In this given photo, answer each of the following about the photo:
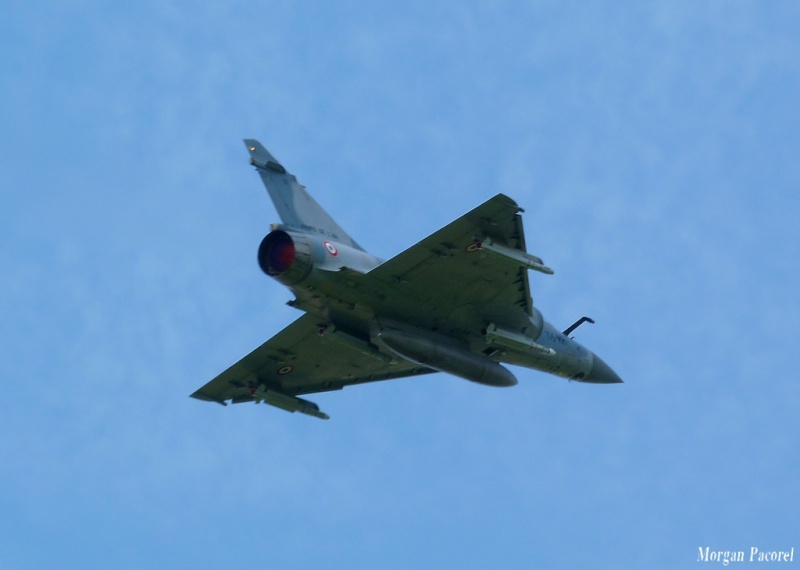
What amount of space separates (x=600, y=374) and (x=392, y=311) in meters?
9.22

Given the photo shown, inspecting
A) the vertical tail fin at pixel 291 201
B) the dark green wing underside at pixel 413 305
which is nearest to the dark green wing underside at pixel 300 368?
the dark green wing underside at pixel 413 305

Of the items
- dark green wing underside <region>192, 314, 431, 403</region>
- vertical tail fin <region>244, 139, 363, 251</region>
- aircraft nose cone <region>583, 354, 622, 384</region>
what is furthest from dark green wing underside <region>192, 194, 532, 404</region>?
aircraft nose cone <region>583, 354, 622, 384</region>

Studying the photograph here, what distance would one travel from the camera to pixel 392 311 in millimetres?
34062

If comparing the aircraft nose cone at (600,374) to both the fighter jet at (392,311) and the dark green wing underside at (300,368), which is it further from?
the dark green wing underside at (300,368)

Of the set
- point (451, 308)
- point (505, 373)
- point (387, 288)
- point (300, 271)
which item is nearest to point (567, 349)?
point (505, 373)

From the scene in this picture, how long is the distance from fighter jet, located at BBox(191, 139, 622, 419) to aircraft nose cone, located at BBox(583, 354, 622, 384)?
0.38ft

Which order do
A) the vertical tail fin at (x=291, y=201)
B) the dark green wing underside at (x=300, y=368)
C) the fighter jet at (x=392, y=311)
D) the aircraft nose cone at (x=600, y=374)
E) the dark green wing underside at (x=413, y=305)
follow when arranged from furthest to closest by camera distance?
the aircraft nose cone at (x=600, y=374) < the dark green wing underside at (x=300, y=368) < the vertical tail fin at (x=291, y=201) < the fighter jet at (x=392, y=311) < the dark green wing underside at (x=413, y=305)

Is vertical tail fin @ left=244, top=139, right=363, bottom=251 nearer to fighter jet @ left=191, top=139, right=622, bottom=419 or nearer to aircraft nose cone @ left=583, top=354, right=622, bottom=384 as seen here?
fighter jet @ left=191, top=139, right=622, bottom=419

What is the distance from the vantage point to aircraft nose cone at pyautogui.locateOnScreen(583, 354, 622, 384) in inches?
1574

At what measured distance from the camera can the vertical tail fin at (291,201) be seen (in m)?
33.8

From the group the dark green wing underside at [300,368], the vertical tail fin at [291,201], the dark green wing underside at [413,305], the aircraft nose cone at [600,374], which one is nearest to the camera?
the dark green wing underside at [413,305]

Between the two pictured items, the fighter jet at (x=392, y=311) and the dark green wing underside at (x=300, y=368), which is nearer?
the fighter jet at (x=392, y=311)

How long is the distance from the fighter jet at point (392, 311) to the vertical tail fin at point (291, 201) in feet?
0.09

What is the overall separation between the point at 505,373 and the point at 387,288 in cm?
565
